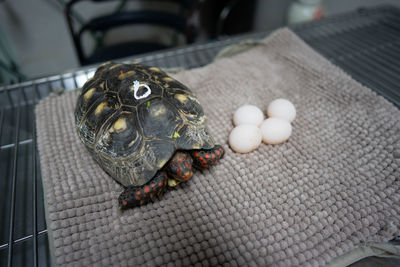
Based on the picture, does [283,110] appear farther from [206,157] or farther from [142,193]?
[142,193]

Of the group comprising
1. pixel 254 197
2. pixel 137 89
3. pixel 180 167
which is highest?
pixel 137 89

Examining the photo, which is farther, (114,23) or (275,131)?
(114,23)

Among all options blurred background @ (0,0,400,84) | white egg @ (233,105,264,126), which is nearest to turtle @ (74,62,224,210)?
white egg @ (233,105,264,126)

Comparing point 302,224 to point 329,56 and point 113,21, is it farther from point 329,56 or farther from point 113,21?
point 113,21

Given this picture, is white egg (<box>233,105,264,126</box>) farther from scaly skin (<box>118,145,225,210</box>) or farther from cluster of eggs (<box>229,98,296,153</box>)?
scaly skin (<box>118,145,225,210</box>)

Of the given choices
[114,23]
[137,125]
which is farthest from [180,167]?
[114,23]

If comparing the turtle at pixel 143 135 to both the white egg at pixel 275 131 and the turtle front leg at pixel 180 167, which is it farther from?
the white egg at pixel 275 131

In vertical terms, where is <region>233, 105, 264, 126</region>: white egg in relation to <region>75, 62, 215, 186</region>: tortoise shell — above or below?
below
